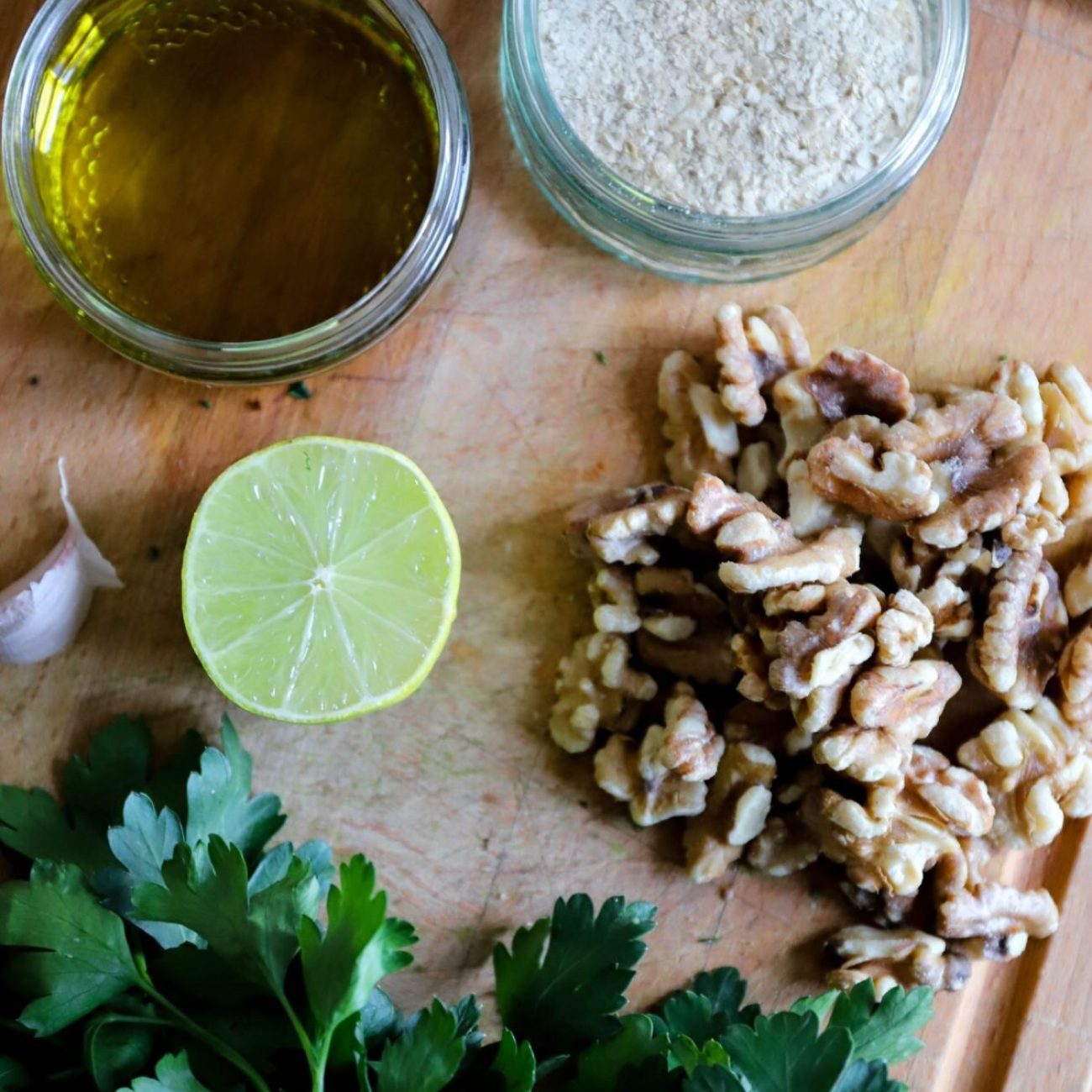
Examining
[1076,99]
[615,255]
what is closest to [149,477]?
[615,255]

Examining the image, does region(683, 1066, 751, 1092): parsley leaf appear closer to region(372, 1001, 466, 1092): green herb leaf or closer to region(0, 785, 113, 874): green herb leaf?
region(372, 1001, 466, 1092): green herb leaf

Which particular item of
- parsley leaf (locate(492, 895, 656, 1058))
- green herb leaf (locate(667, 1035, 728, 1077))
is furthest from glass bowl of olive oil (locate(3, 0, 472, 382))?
green herb leaf (locate(667, 1035, 728, 1077))

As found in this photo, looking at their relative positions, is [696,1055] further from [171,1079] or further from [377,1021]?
[171,1079]

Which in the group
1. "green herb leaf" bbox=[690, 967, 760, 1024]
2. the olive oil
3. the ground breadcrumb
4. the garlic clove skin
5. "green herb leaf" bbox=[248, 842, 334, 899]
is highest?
the ground breadcrumb

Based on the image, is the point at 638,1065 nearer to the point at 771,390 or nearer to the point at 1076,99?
the point at 771,390

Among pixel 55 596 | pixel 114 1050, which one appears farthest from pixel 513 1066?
pixel 55 596

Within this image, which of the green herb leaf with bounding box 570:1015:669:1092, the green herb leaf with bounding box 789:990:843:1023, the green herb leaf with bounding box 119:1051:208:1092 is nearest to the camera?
the green herb leaf with bounding box 119:1051:208:1092

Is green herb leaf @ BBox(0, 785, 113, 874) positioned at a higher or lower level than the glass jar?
lower

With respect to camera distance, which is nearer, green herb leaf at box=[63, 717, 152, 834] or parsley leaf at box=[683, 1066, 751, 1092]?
parsley leaf at box=[683, 1066, 751, 1092]
